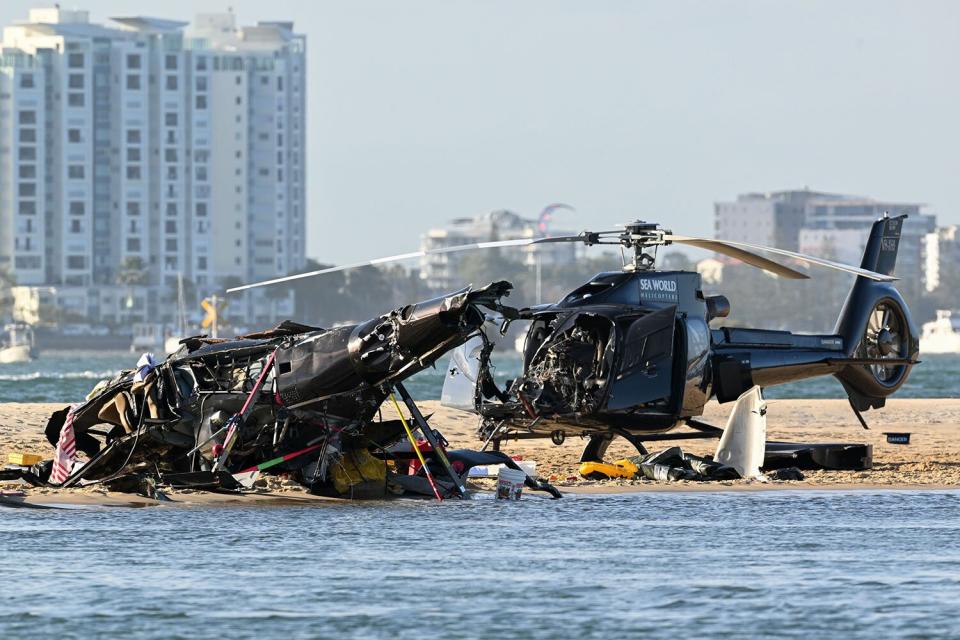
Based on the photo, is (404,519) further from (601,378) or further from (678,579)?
(678,579)

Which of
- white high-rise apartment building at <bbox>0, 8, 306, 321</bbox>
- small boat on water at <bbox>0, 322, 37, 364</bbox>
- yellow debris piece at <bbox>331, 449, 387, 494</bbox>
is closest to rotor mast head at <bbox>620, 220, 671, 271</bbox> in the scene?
yellow debris piece at <bbox>331, 449, 387, 494</bbox>

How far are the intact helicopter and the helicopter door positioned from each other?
0.04ft

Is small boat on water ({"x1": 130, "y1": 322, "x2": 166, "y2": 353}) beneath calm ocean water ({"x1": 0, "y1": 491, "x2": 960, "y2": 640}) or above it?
beneath

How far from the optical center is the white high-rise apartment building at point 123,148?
186 meters

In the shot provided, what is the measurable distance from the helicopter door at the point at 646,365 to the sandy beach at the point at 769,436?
1.95 m

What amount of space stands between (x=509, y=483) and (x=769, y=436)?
55.2ft

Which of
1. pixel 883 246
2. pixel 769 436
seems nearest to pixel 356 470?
pixel 883 246

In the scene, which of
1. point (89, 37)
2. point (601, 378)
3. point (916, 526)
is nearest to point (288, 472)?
point (601, 378)

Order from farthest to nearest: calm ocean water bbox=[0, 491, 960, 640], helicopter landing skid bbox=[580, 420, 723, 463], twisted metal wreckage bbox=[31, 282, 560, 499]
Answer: helicopter landing skid bbox=[580, 420, 723, 463]
twisted metal wreckage bbox=[31, 282, 560, 499]
calm ocean water bbox=[0, 491, 960, 640]

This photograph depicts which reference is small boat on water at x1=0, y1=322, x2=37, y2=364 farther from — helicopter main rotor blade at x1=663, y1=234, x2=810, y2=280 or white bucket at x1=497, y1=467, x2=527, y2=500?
helicopter main rotor blade at x1=663, y1=234, x2=810, y2=280

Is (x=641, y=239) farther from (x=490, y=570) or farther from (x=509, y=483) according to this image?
(x=490, y=570)

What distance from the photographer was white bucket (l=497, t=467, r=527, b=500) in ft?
77.2

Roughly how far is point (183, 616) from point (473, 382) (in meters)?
10.1

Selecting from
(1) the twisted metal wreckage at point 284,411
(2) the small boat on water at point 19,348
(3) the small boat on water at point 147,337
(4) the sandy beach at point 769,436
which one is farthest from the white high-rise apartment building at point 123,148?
(1) the twisted metal wreckage at point 284,411
